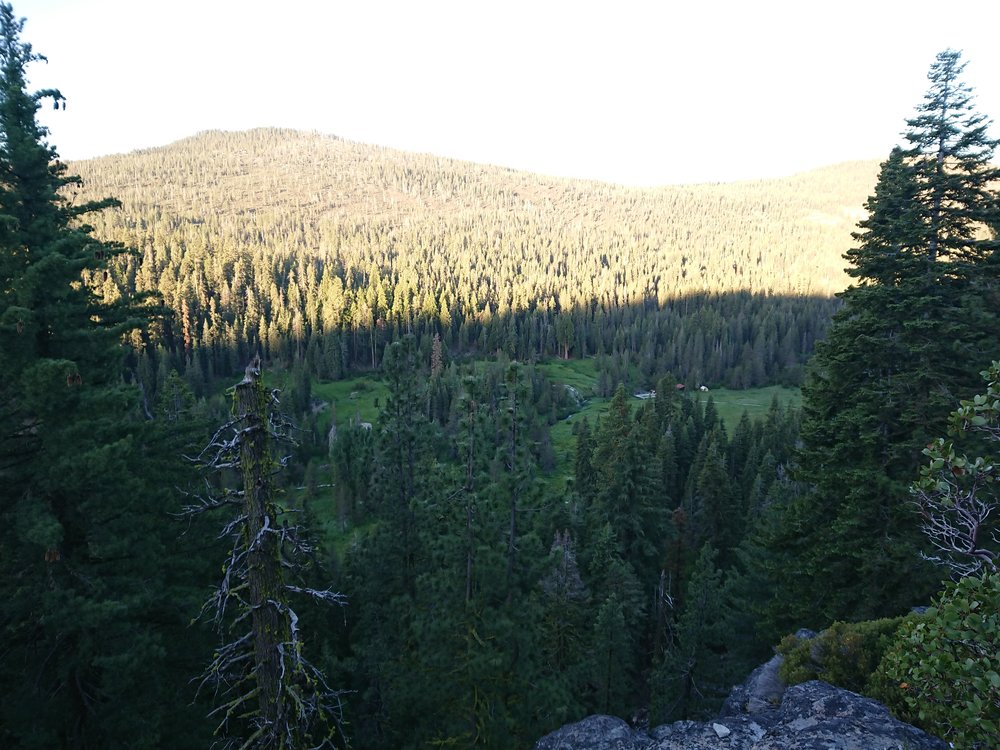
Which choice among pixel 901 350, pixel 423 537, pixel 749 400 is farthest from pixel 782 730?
pixel 749 400

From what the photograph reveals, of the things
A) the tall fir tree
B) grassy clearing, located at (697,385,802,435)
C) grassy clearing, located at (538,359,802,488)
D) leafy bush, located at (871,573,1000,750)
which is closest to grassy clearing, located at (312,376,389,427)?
grassy clearing, located at (538,359,802,488)

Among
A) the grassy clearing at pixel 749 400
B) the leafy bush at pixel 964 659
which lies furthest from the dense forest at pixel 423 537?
the grassy clearing at pixel 749 400

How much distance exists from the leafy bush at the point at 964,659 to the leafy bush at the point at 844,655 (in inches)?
248

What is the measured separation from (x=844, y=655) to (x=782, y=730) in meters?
3.00

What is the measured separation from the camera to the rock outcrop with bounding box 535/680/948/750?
27.8 feet

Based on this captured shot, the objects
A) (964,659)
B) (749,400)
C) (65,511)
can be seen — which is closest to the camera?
(964,659)

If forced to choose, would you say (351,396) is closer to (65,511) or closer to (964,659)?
(65,511)

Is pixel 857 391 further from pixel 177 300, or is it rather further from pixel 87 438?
pixel 177 300

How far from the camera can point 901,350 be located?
14.8 metres

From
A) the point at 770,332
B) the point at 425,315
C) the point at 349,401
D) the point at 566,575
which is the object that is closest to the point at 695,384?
the point at 770,332

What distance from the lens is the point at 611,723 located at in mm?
11680

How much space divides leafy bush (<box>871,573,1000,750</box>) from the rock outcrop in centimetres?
437

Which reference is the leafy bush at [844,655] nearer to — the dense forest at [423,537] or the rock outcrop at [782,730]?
the dense forest at [423,537]

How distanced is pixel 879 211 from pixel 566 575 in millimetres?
21241
